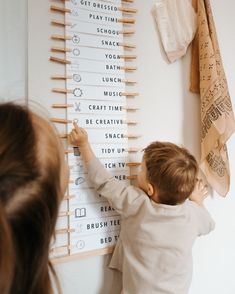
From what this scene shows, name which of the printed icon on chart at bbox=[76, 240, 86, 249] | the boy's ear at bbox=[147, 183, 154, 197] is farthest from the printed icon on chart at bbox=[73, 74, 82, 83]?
the printed icon on chart at bbox=[76, 240, 86, 249]

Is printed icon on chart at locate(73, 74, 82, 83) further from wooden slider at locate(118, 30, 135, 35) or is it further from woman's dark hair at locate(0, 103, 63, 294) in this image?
woman's dark hair at locate(0, 103, 63, 294)

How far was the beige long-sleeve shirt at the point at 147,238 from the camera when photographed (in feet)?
3.24

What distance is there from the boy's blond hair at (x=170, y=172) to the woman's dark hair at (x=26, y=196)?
54 cm

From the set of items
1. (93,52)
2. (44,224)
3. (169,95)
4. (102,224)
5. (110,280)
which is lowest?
(110,280)

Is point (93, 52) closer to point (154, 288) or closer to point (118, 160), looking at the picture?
point (118, 160)

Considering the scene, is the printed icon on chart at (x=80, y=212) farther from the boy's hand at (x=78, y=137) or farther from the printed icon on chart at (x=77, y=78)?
the printed icon on chart at (x=77, y=78)

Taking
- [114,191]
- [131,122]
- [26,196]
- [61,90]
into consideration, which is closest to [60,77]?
[61,90]

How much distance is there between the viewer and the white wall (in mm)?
972

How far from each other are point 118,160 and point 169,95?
0.34 metres

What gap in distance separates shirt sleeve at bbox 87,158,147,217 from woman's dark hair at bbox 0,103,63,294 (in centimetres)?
49

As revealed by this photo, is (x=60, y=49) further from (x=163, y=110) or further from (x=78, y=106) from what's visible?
(x=163, y=110)

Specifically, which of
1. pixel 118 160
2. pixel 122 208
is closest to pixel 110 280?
pixel 122 208

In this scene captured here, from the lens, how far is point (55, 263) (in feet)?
3.18

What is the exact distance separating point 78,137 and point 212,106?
1.69ft
